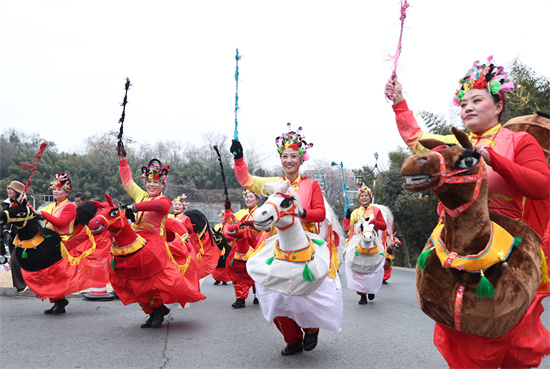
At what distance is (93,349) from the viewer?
18.9ft

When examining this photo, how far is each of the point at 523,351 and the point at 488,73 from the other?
6.21ft

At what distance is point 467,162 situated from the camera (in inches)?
106

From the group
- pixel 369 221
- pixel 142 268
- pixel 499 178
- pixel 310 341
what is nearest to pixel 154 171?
pixel 142 268

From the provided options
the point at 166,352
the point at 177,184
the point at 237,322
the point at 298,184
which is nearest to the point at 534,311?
the point at 298,184

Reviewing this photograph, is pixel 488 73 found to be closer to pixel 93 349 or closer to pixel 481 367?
pixel 481 367

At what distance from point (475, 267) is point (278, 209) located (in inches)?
79.8

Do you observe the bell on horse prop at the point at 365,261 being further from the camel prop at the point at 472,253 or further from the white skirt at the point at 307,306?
the camel prop at the point at 472,253

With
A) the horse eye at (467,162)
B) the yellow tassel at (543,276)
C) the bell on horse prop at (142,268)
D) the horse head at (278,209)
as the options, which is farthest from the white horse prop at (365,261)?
the horse eye at (467,162)

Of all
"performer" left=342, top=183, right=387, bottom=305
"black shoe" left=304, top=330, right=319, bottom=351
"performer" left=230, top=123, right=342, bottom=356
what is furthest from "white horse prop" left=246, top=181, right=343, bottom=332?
"performer" left=342, top=183, right=387, bottom=305

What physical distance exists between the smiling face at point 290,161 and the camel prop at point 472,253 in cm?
285

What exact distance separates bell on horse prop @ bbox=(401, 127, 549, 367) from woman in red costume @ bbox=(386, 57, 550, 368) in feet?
0.04

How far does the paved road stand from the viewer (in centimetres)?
527

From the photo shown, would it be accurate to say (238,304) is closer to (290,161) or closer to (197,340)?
(197,340)

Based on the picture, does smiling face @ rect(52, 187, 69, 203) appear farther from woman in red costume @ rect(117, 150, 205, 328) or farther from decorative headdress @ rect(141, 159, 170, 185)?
decorative headdress @ rect(141, 159, 170, 185)
